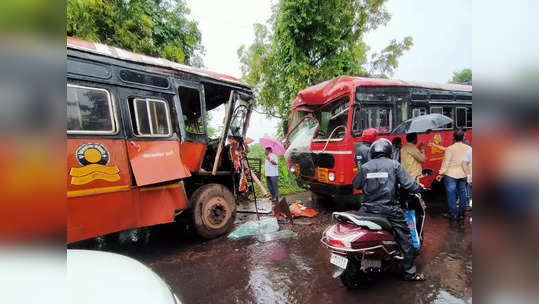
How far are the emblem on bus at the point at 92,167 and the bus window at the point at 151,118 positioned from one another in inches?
22.7

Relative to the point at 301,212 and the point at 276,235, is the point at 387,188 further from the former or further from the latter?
the point at 301,212

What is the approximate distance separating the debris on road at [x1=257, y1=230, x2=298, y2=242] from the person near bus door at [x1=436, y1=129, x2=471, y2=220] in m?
3.00

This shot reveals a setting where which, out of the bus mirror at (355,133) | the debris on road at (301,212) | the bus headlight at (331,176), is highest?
the bus mirror at (355,133)

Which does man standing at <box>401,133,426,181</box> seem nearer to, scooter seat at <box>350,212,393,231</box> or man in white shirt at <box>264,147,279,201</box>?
scooter seat at <box>350,212,393,231</box>

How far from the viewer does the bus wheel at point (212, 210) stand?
173 inches

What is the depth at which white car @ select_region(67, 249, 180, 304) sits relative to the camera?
4.46ft

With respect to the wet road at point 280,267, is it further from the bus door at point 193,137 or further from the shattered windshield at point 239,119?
the shattered windshield at point 239,119

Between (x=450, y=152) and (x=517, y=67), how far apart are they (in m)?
4.85

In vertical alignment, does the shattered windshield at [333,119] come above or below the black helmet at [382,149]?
above

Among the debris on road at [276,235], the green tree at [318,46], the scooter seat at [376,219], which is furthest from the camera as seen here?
the green tree at [318,46]

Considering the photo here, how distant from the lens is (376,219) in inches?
109

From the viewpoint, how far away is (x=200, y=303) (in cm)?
279

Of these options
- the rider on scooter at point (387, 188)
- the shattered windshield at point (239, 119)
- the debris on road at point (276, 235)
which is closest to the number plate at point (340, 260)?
the rider on scooter at point (387, 188)

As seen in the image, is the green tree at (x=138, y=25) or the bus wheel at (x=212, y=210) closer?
the bus wheel at (x=212, y=210)
